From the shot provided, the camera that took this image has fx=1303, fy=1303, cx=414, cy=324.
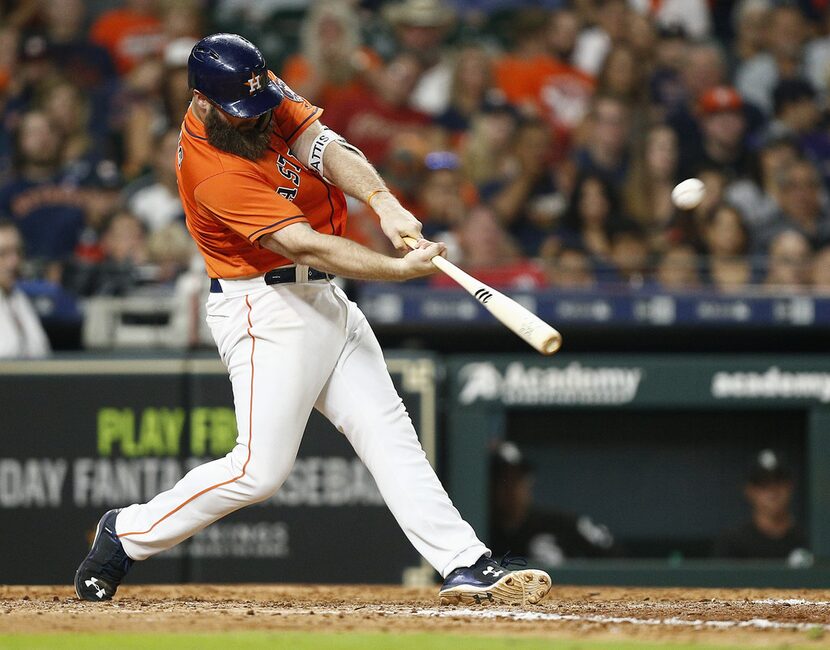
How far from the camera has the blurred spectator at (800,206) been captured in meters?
7.33

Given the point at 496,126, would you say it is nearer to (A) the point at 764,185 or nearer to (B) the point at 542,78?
(B) the point at 542,78

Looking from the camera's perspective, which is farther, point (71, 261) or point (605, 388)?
point (71, 261)

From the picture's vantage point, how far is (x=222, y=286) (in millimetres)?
4008

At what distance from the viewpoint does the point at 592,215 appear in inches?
290

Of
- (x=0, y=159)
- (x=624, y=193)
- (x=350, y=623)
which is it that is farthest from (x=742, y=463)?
(x=0, y=159)

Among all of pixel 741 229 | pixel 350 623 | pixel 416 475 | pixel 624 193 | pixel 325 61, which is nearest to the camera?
pixel 350 623

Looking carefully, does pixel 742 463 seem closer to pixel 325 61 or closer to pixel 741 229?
pixel 741 229

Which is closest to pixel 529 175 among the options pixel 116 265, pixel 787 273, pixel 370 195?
pixel 787 273

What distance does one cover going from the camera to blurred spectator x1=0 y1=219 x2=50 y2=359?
609 centimetres

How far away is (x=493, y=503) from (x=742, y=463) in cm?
121

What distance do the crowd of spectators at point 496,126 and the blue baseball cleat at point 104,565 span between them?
2.49 meters

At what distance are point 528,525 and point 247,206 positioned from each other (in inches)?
116

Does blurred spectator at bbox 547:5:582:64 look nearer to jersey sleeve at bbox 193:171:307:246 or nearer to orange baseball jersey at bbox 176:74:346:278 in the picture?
orange baseball jersey at bbox 176:74:346:278

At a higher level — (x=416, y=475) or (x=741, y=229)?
(x=741, y=229)
